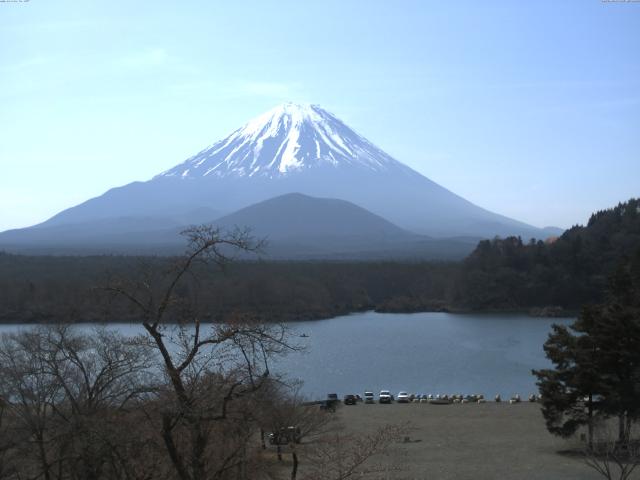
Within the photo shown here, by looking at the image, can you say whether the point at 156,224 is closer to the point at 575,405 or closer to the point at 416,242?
the point at 416,242

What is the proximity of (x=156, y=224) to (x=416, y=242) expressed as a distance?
35.0m

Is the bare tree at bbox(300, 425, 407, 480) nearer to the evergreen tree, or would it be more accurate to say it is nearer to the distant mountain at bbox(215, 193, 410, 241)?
the evergreen tree

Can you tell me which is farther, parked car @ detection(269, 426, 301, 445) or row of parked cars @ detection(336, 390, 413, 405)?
row of parked cars @ detection(336, 390, 413, 405)

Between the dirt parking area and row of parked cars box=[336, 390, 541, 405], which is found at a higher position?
the dirt parking area

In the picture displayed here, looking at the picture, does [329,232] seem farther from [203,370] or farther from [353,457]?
[203,370]

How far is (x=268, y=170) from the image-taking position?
391 ft

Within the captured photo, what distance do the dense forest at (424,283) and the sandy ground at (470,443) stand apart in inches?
719

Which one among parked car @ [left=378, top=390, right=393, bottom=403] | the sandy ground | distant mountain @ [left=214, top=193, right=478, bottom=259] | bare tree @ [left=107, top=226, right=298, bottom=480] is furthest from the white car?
distant mountain @ [left=214, top=193, right=478, bottom=259]

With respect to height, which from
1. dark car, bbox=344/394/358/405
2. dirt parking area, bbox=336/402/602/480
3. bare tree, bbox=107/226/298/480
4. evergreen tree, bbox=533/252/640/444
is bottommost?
dark car, bbox=344/394/358/405

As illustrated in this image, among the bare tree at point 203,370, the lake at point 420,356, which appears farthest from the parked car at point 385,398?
the bare tree at point 203,370

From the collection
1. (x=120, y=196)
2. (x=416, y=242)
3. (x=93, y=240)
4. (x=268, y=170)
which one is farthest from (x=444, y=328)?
(x=120, y=196)

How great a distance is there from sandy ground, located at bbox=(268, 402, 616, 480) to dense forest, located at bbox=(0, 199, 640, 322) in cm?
1825

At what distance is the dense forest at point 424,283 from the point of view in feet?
116

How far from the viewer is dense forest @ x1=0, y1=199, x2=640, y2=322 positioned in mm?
35500
